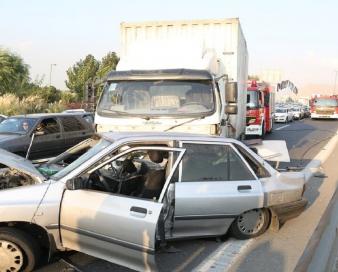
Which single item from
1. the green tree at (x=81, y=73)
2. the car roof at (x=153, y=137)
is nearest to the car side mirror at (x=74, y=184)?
the car roof at (x=153, y=137)

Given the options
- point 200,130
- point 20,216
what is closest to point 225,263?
point 20,216

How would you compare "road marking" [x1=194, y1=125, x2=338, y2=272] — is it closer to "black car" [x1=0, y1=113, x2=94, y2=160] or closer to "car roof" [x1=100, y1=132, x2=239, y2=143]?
"car roof" [x1=100, y1=132, x2=239, y2=143]

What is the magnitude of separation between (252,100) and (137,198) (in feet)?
60.3

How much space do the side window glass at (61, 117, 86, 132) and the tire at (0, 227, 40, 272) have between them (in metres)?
9.14

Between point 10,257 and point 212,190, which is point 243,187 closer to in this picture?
point 212,190

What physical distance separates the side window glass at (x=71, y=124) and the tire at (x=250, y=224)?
8419mm

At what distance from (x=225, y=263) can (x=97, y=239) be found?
4.88ft

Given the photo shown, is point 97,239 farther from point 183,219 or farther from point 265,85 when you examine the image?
point 265,85

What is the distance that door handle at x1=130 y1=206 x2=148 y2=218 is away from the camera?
4.67m

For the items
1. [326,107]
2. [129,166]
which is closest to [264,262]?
[129,166]

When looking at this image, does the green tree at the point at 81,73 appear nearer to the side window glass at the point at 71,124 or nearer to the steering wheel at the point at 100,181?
→ the side window glass at the point at 71,124

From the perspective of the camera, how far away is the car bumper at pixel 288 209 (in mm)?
6379

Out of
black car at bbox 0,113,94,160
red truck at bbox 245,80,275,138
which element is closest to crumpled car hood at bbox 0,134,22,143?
black car at bbox 0,113,94,160

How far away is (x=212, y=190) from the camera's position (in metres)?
5.79
